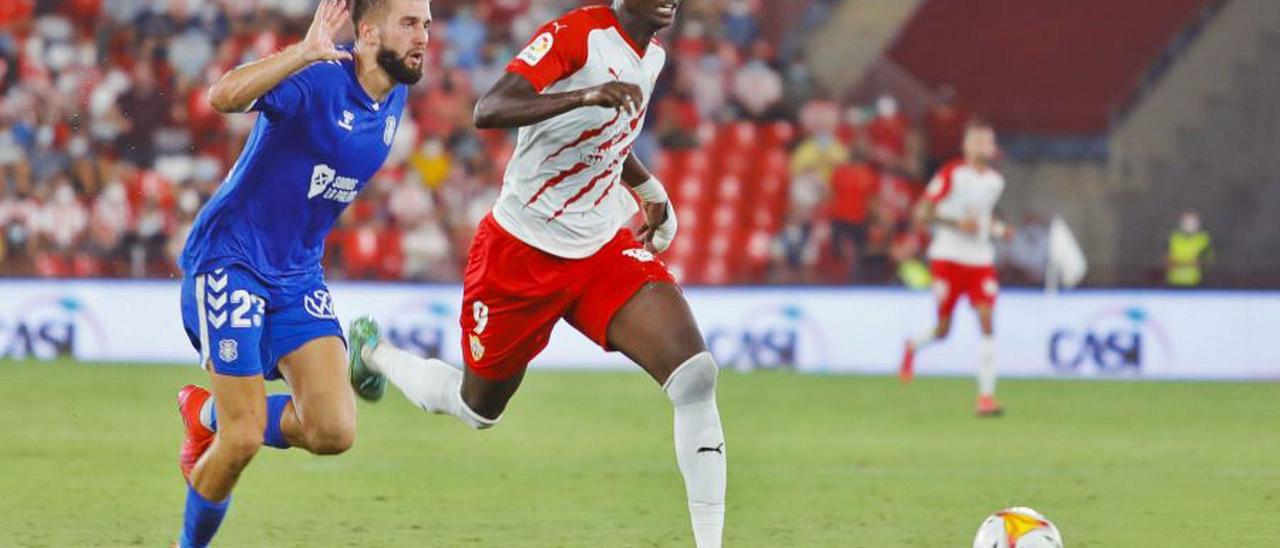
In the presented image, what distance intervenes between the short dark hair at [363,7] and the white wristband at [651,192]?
1438 mm

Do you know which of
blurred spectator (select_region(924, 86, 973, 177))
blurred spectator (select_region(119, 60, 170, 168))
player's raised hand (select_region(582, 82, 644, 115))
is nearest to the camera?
player's raised hand (select_region(582, 82, 644, 115))

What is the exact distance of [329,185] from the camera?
23.5 ft

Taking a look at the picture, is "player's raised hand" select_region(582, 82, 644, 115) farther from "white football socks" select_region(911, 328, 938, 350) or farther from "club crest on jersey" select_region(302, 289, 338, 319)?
"white football socks" select_region(911, 328, 938, 350)

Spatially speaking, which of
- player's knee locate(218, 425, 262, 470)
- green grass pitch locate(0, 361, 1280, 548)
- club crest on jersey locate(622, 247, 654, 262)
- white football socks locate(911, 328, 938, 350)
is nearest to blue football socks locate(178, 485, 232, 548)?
player's knee locate(218, 425, 262, 470)

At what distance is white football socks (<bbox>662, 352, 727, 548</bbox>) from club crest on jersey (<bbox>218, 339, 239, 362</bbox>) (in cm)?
158

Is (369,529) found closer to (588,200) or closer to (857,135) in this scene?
(588,200)

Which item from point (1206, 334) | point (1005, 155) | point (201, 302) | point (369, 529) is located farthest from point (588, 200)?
point (1005, 155)

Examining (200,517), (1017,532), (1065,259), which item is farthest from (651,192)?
(1065,259)

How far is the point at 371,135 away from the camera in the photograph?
7.23m

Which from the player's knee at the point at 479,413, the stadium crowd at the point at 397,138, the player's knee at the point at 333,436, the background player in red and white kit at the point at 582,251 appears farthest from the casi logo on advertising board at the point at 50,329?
the player's knee at the point at 333,436

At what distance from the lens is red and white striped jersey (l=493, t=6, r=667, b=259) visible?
23.7ft

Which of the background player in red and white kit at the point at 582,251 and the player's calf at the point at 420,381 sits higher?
the background player in red and white kit at the point at 582,251

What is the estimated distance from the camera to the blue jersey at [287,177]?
7000mm

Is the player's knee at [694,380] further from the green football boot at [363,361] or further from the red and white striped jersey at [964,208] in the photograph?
the red and white striped jersey at [964,208]
